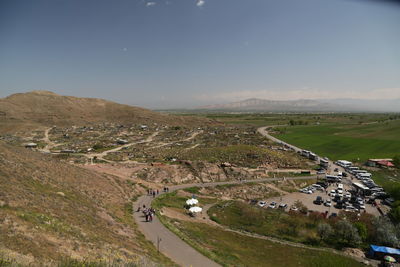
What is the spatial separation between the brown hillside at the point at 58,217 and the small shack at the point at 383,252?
22.7 m

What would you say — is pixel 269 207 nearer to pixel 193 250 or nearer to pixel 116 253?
pixel 193 250

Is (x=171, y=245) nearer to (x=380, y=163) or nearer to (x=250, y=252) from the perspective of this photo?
(x=250, y=252)

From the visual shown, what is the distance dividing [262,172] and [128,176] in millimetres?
29942

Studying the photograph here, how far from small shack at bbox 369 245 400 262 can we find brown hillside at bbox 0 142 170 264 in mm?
22714

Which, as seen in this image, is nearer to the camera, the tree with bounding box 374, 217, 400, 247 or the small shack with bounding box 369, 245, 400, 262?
the small shack with bounding box 369, 245, 400, 262

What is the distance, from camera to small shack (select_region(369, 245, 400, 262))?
70.9 feet

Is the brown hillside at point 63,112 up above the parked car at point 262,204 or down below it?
above

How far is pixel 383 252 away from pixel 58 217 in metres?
31.3

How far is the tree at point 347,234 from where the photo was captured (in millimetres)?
24297

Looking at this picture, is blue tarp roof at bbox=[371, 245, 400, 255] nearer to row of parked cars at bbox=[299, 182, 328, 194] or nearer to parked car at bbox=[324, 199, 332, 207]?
parked car at bbox=[324, 199, 332, 207]

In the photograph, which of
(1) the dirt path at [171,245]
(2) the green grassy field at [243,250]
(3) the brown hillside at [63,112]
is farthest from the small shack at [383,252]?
(3) the brown hillside at [63,112]

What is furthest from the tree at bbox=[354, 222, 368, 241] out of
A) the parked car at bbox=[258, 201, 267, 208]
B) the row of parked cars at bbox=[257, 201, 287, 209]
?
the parked car at bbox=[258, 201, 267, 208]

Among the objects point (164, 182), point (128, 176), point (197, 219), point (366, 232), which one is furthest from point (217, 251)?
point (128, 176)

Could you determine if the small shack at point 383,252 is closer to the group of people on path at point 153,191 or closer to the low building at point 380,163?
the group of people on path at point 153,191
